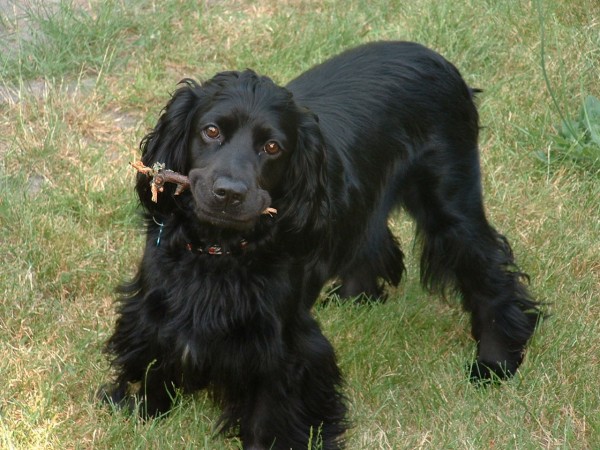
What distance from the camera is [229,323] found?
361 centimetres

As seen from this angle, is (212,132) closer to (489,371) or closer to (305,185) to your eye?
(305,185)

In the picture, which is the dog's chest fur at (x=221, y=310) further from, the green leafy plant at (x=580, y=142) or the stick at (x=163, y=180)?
the green leafy plant at (x=580, y=142)

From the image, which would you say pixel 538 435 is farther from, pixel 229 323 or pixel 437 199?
pixel 229 323

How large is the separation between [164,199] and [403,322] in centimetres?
154

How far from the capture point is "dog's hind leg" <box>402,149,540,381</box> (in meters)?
4.35

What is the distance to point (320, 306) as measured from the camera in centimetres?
480

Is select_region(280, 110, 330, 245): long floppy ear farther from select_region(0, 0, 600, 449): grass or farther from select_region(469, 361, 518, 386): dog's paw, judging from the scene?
select_region(469, 361, 518, 386): dog's paw

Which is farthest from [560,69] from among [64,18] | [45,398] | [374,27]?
[45,398]

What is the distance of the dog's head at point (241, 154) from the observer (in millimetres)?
3334

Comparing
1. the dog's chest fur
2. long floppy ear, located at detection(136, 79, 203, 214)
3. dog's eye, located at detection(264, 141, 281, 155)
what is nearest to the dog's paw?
the dog's chest fur

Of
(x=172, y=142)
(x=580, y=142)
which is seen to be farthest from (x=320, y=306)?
(x=580, y=142)

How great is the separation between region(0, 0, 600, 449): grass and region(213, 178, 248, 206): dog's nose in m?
0.99

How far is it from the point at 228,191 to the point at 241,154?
0.18 metres

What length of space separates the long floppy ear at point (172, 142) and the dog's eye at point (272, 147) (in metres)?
0.27
